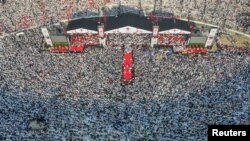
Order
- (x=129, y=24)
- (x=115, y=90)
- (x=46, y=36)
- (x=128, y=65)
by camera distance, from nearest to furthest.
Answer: (x=115, y=90), (x=128, y=65), (x=46, y=36), (x=129, y=24)

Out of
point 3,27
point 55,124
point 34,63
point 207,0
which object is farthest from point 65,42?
point 207,0

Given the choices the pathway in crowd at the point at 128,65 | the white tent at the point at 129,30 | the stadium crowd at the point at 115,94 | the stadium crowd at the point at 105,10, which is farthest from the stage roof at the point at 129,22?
the stadium crowd at the point at 105,10

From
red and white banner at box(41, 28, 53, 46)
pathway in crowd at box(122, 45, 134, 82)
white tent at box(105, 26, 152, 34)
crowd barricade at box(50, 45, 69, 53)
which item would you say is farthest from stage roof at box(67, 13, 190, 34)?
pathway in crowd at box(122, 45, 134, 82)

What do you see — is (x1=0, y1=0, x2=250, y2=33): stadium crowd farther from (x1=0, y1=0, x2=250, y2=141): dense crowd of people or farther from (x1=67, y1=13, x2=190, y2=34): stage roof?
(x1=67, y1=13, x2=190, y2=34): stage roof

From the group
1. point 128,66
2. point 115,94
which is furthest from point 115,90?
point 128,66

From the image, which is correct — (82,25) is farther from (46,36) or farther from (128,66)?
(128,66)

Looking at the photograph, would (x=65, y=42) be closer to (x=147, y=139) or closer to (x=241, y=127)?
(x=147, y=139)
